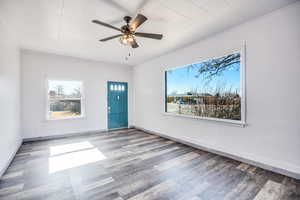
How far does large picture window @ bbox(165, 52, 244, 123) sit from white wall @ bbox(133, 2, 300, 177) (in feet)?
0.63

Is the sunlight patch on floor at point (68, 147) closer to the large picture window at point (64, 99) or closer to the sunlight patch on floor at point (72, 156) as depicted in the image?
the sunlight patch on floor at point (72, 156)

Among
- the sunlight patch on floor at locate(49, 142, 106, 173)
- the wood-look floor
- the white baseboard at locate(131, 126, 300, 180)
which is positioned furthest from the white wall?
the sunlight patch on floor at locate(49, 142, 106, 173)

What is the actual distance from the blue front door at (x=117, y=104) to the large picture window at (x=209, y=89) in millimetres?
2346

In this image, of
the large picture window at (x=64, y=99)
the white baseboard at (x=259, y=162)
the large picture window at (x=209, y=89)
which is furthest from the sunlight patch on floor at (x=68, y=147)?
the white baseboard at (x=259, y=162)

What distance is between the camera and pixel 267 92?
8.08 ft

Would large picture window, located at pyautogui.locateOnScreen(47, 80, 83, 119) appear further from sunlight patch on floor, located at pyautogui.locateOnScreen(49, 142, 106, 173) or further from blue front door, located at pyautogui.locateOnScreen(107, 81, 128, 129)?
sunlight patch on floor, located at pyautogui.locateOnScreen(49, 142, 106, 173)

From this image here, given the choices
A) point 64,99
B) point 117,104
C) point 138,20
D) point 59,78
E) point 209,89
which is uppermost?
point 138,20

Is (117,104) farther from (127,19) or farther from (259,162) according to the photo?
(259,162)

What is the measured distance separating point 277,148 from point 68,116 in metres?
5.73

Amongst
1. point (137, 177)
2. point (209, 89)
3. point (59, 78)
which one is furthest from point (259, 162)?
point (59, 78)

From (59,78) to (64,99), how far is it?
74 centimetres

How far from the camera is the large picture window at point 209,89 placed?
2912 mm

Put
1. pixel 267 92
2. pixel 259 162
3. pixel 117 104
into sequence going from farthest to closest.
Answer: pixel 117 104
pixel 259 162
pixel 267 92

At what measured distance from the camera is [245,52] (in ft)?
8.93
